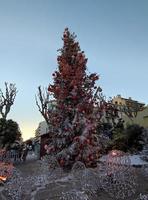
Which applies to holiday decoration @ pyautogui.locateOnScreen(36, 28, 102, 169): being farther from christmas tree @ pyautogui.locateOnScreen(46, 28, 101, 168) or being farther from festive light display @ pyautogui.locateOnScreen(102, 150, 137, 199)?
festive light display @ pyautogui.locateOnScreen(102, 150, 137, 199)

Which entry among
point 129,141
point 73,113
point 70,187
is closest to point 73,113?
point 73,113

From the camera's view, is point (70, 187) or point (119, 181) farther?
point (70, 187)

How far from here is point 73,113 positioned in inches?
863

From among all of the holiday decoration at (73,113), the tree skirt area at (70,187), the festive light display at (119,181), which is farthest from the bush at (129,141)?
the festive light display at (119,181)

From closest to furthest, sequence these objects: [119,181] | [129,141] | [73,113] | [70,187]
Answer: [119,181] < [70,187] < [73,113] < [129,141]

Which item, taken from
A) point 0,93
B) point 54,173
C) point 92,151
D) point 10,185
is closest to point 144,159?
point 92,151

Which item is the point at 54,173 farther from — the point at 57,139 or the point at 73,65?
the point at 73,65

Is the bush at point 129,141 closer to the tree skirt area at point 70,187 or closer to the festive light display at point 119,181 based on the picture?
the tree skirt area at point 70,187

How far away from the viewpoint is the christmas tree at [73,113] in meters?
21.1

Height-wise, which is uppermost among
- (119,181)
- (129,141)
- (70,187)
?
(129,141)

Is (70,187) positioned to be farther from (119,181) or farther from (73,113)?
(73,113)

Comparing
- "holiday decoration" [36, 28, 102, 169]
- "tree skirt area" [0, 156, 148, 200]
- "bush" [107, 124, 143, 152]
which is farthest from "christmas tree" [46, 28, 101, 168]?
"bush" [107, 124, 143, 152]

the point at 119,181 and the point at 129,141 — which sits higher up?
the point at 129,141

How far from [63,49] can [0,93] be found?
17.2 m
